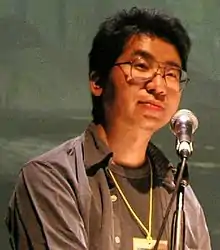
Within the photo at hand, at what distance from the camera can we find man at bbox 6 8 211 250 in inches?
56.4

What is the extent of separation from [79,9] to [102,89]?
2.47 ft

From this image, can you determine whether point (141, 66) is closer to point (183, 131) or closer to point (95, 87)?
point (95, 87)

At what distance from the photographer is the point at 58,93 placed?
7.63 ft

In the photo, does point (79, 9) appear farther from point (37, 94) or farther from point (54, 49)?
point (37, 94)

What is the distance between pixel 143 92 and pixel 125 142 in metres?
0.14

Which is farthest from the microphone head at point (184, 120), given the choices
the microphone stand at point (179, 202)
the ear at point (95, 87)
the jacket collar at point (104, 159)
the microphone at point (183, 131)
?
the ear at point (95, 87)

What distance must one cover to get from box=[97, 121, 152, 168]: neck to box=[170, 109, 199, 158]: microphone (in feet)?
0.76

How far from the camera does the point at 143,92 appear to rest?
1562mm

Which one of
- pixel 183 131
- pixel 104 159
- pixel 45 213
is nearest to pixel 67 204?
pixel 45 213

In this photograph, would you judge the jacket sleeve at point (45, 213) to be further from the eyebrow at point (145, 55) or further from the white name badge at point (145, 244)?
the eyebrow at point (145, 55)

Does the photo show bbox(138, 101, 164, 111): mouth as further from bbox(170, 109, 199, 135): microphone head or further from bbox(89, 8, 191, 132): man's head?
bbox(170, 109, 199, 135): microphone head

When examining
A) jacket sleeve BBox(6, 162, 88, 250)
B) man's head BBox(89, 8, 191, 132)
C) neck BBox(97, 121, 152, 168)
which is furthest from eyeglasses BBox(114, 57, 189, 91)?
jacket sleeve BBox(6, 162, 88, 250)

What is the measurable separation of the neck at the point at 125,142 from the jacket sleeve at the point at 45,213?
0.20 meters

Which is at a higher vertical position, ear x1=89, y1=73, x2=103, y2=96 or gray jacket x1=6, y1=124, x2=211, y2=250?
ear x1=89, y1=73, x2=103, y2=96
